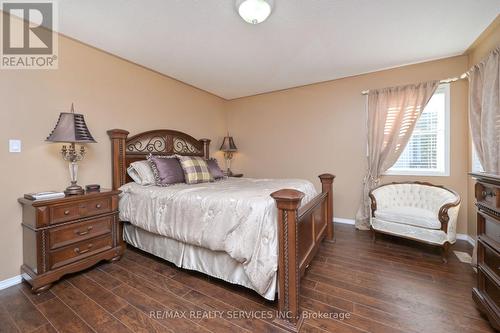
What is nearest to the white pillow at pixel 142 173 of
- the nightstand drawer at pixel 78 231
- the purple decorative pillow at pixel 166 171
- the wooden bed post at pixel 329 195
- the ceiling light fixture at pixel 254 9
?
the purple decorative pillow at pixel 166 171

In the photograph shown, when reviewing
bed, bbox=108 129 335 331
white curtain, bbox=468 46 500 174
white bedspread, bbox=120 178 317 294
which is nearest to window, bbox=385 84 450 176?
white curtain, bbox=468 46 500 174

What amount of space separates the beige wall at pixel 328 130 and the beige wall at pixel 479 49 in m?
0.11

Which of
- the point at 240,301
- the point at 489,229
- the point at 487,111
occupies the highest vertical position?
the point at 487,111

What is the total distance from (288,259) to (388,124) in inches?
113

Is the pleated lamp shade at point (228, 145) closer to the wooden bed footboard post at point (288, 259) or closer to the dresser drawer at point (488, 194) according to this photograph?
the wooden bed footboard post at point (288, 259)

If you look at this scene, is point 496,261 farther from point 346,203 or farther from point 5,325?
point 5,325

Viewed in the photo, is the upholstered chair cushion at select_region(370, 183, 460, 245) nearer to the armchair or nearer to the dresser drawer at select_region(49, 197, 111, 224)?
the armchair

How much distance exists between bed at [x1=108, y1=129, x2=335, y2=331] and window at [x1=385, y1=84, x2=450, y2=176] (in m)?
1.51

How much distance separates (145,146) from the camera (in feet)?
10.6

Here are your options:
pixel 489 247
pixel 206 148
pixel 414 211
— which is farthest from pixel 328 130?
pixel 489 247

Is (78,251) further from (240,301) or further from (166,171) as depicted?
(240,301)

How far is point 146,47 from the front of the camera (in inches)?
103

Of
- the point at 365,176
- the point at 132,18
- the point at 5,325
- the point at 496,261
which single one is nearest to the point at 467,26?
the point at 365,176

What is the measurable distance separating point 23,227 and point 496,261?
3789mm
